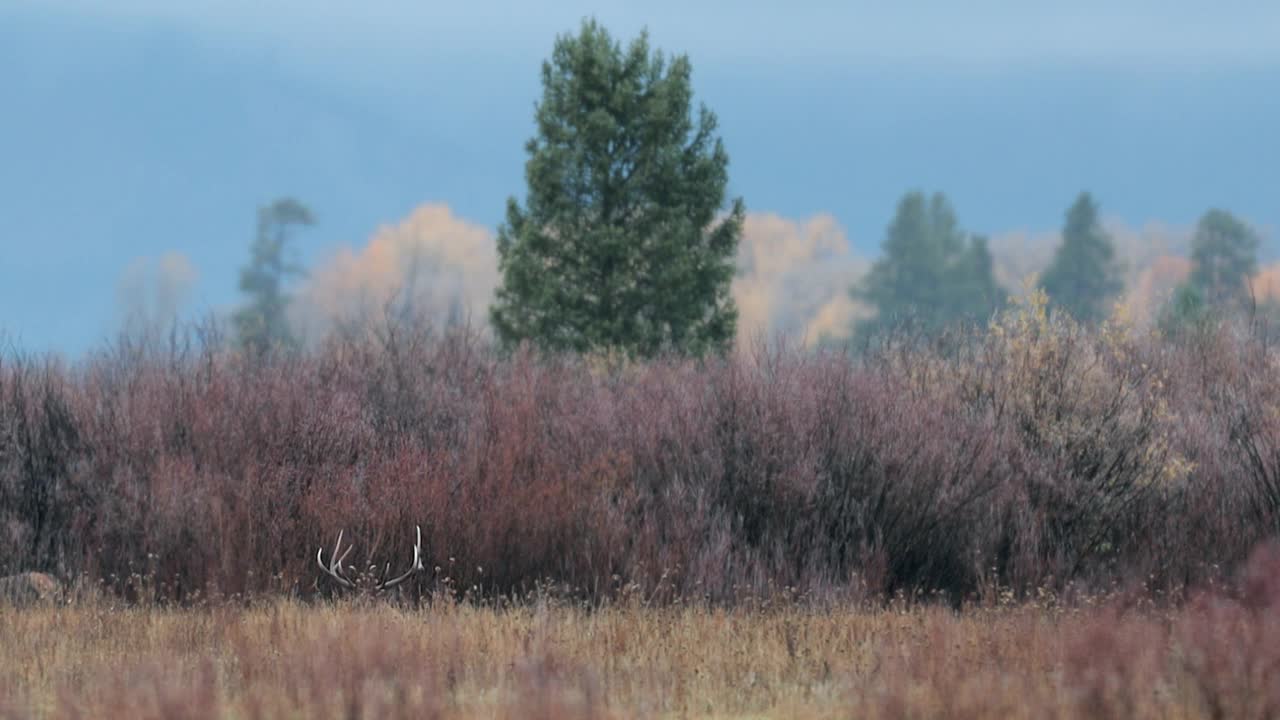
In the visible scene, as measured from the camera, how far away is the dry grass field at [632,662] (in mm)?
9125

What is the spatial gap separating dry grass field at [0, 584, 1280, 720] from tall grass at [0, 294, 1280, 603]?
5.40ft

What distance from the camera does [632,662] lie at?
11273 mm

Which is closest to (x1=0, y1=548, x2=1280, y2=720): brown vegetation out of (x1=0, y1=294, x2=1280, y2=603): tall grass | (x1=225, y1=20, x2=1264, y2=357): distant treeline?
(x1=0, y1=294, x2=1280, y2=603): tall grass

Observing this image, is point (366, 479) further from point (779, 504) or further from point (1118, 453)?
point (1118, 453)

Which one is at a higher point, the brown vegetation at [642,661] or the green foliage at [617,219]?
the green foliage at [617,219]

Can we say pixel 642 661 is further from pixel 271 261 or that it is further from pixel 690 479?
pixel 271 261

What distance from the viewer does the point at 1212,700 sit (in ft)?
30.0

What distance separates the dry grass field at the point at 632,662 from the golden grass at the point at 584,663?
22 mm

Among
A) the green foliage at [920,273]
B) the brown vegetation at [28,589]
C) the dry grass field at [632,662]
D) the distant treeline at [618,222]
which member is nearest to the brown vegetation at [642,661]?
the dry grass field at [632,662]

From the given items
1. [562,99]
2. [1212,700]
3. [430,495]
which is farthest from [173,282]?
[1212,700]

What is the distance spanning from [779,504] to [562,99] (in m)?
18.9

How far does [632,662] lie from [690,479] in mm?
5236

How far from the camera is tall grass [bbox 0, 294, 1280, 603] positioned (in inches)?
611

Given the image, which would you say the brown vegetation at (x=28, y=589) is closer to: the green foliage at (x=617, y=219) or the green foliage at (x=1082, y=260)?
the green foliage at (x=617, y=219)
